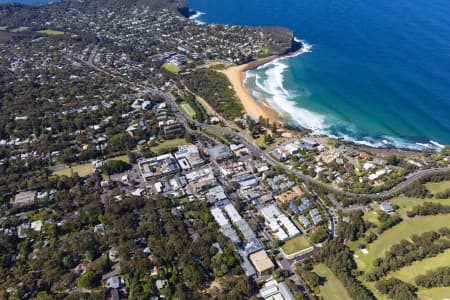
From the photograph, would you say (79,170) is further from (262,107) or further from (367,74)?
(367,74)

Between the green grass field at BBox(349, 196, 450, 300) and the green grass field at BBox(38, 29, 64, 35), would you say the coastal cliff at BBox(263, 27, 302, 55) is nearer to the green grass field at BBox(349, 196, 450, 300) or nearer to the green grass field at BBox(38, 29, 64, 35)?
the green grass field at BBox(349, 196, 450, 300)

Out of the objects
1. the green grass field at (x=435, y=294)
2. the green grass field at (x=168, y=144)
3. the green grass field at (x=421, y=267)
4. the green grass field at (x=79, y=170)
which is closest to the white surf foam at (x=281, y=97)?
the green grass field at (x=168, y=144)

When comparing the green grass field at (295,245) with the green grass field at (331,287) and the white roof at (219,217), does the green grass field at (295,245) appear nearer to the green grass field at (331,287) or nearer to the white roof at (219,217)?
the green grass field at (331,287)

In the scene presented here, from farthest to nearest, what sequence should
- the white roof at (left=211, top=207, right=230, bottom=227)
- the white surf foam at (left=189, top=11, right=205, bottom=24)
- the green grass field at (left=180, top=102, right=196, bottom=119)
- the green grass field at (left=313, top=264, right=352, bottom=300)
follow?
the white surf foam at (left=189, top=11, right=205, bottom=24) < the green grass field at (left=180, top=102, right=196, bottom=119) < the white roof at (left=211, top=207, right=230, bottom=227) < the green grass field at (left=313, top=264, right=352, bottom=300)

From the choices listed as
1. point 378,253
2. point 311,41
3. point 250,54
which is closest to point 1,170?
point 378,253

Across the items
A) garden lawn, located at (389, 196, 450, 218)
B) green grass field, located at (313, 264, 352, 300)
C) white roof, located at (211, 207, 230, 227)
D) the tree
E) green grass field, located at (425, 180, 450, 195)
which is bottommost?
the tree

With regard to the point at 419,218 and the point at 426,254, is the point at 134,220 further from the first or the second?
the point at 419,218

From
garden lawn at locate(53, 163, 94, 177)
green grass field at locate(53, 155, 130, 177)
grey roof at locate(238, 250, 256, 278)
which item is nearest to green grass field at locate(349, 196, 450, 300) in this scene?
grey roof at locate(238, 250, 256, 278)
